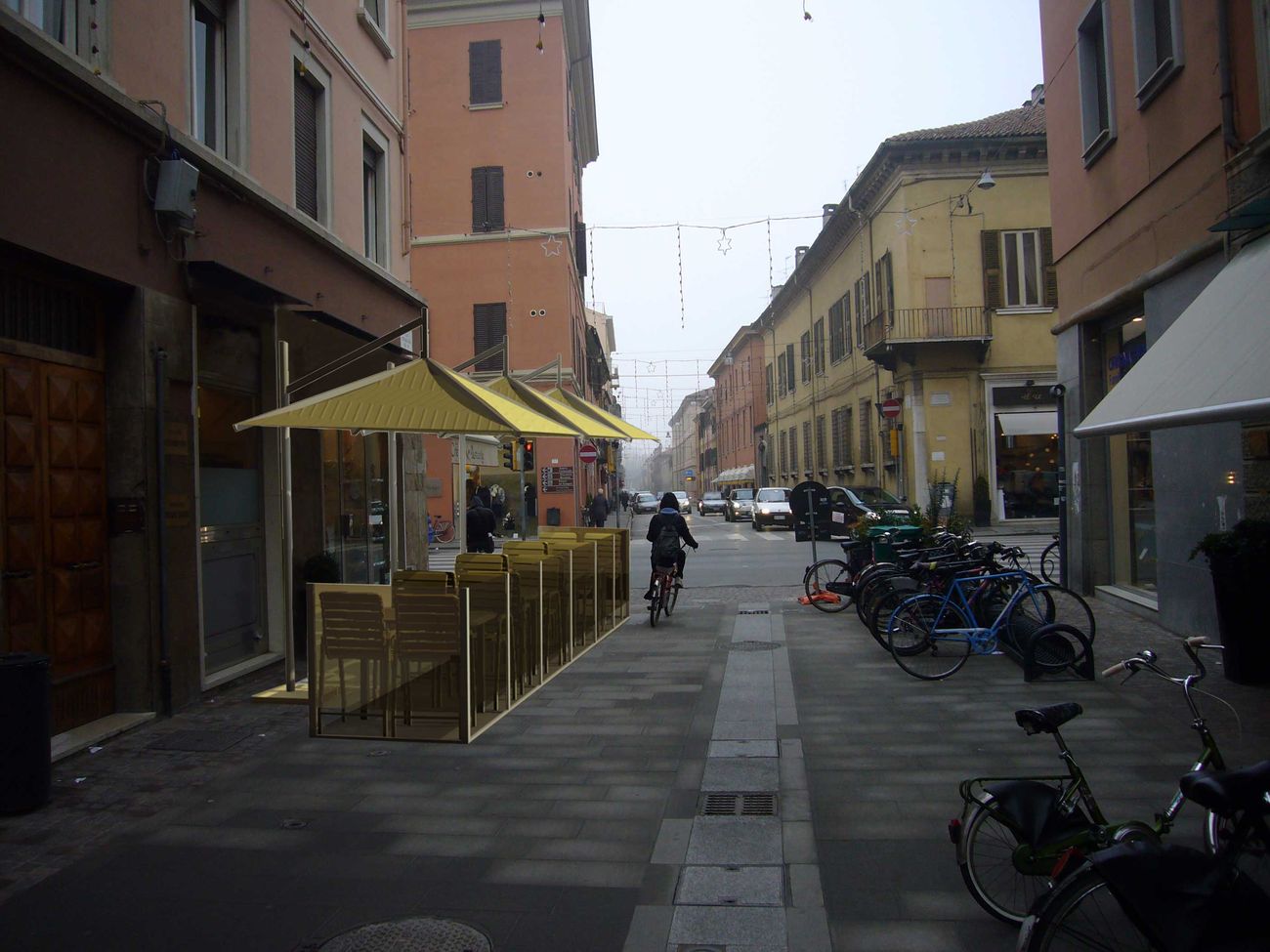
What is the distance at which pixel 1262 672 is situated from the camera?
7398 millimetres

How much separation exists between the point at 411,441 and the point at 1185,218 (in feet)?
32.5

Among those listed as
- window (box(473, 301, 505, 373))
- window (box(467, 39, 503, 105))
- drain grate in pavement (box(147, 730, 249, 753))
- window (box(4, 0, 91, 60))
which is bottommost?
drain grate in pavement (box(147, 730, 249, 753))

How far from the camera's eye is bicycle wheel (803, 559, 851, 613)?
1253 centimetres

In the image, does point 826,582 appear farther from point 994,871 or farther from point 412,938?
point 412,938

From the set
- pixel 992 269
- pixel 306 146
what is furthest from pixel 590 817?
pixel 992 269

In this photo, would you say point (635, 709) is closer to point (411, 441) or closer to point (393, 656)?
point (393, 656)

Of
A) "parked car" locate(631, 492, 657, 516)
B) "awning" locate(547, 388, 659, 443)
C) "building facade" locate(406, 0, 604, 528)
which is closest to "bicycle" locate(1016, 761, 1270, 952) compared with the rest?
"awning" locate(547, 388, 659, 443)

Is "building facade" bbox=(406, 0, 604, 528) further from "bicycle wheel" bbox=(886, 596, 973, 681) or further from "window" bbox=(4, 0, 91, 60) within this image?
"window" bbox=(4, 0, 91, 60)

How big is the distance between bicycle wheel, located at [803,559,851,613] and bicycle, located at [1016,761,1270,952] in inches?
369

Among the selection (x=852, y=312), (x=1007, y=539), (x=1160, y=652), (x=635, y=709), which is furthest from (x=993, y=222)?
(x=635, y=709)

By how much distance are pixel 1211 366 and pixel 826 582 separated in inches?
294

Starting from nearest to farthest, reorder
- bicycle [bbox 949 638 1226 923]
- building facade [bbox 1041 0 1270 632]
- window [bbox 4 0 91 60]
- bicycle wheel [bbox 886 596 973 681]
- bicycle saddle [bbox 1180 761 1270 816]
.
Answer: bicycle saddle [bbox 1180 761 1270 816], bicycle [bbox 949 638 1226 923], window [bbox 4 0 91 60], building facade [bbox 1041 0 1270 632], bicycle wheel [bbox 886 596 973 681]

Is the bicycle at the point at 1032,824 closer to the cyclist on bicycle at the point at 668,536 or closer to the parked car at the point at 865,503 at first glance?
the cyclist on bicycle at the point at 668,536

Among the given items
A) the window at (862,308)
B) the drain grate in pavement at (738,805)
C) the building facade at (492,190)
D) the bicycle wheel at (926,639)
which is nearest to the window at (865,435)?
the window at (862,308)
